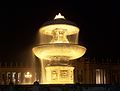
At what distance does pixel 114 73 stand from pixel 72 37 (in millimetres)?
3628

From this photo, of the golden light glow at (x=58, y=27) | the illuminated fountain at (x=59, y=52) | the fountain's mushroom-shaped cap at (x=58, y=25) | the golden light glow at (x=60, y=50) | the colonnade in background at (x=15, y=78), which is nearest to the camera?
the golden light glow at (x=60, y=50)

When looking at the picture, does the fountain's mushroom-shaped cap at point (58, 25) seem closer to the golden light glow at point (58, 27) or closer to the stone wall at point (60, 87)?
the golden light glow at point (58, 27)

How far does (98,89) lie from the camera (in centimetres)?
1535

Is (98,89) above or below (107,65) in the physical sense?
below

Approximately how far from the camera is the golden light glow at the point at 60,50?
18.7 m

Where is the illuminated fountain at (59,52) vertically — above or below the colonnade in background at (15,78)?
above

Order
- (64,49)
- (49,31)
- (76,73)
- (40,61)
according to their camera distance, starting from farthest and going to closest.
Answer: (40,61) < (76,73) < (49,31) < (64,49)

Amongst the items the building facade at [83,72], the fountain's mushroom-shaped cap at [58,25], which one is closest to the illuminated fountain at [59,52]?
the fountain's mushroom-shaped cap at [58,25]

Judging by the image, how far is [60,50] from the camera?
742 inches

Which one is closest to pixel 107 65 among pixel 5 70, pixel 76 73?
pixel 76 73

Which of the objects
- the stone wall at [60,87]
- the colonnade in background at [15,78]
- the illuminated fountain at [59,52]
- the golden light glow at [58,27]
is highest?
the golden light glow at [58,27]

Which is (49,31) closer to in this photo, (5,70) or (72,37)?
(72,37)

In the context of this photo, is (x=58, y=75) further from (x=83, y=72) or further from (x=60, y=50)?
(x=83, y=72)

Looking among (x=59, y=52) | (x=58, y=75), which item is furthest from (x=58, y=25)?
(x=58, y=75)
